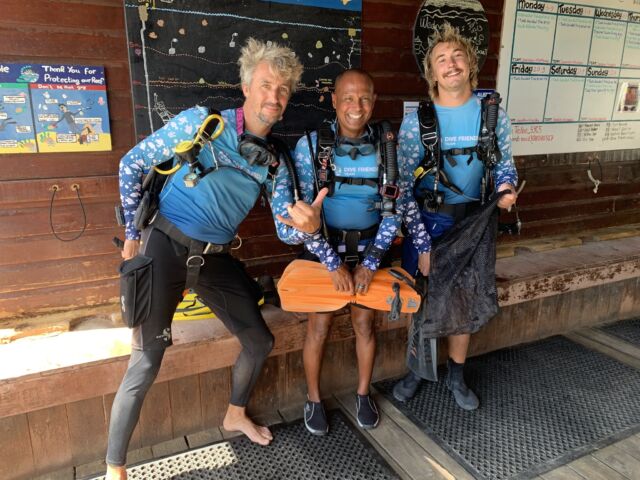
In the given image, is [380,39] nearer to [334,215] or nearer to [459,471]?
[334,215]

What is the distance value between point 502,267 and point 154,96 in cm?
289

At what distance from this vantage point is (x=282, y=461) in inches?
110

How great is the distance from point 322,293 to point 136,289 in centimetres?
94

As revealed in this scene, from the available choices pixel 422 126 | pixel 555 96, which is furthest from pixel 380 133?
pixel 555 96

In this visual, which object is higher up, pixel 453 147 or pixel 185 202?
pixel 453 147

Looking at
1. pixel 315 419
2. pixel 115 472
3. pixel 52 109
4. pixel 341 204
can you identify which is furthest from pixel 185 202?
pixel 315 419

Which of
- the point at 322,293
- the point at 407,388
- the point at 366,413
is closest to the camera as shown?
the point at 322,293

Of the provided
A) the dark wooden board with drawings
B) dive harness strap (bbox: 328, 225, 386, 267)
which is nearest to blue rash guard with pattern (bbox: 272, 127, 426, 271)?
dive harness strap (bbox: 328, 225, 386, 267)

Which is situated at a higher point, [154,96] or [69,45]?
[69,45]

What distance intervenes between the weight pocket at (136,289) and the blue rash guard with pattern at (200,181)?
240mm

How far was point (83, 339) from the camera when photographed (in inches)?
109

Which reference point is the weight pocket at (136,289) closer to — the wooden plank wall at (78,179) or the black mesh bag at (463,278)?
the wooden plank wall at (78,179)

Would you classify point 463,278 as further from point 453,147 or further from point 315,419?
point 315,419

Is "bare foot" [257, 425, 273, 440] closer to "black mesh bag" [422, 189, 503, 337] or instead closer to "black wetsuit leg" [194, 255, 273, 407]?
"black wetsuit leg" [194, 255, 273, 407]
